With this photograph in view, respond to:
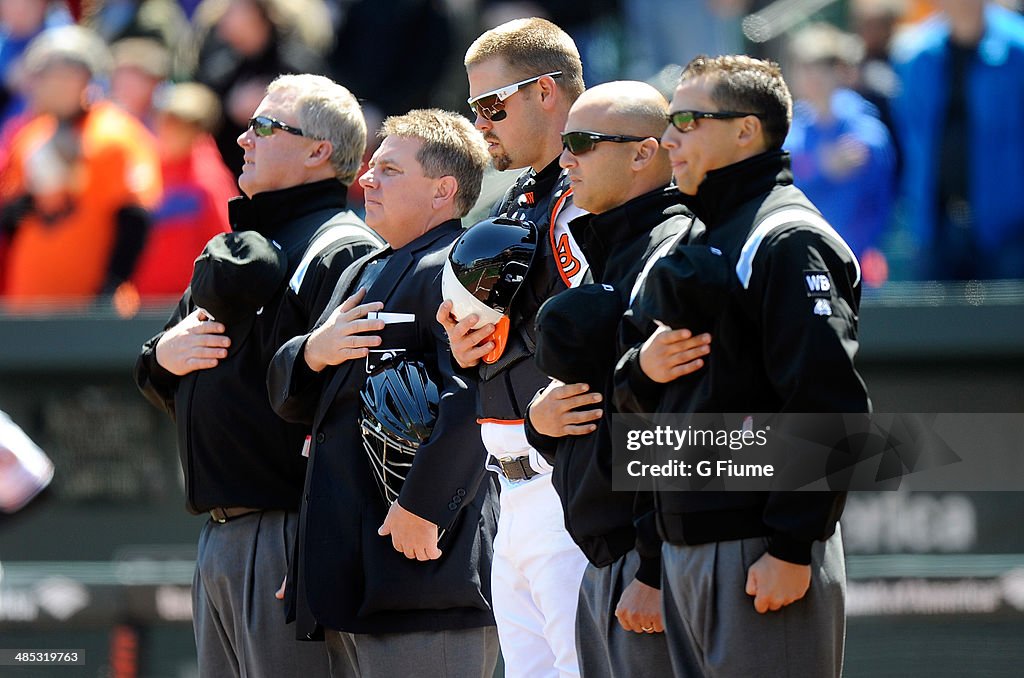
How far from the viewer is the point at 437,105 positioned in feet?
29.6

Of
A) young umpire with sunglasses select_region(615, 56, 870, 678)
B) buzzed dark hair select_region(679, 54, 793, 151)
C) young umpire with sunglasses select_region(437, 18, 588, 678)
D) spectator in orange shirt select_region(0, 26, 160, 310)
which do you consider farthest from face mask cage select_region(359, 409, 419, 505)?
spectator in orange shirt select_region(0, 26, 160, 310)

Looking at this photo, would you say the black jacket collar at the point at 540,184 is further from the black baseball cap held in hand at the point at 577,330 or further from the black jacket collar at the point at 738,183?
the black jacket collar at the point at 738,183

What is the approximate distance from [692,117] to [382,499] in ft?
4.96

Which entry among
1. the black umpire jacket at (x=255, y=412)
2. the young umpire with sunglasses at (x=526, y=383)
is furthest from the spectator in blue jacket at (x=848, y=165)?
the black umpire jacket at (x=255, y=412)

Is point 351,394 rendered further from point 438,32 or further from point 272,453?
point 438,32

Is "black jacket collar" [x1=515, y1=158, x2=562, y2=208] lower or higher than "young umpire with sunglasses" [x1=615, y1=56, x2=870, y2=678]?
higher

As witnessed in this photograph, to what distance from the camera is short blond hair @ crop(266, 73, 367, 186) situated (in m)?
5.14

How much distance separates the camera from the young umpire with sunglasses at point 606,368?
13.0 ft

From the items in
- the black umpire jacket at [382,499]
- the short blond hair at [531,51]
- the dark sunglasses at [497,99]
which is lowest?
the black umpire jacket at [382,499]

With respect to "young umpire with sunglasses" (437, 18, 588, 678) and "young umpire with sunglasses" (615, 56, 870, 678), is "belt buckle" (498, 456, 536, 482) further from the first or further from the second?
"young umpire with sunglasses" (615, 56, 870, 678)

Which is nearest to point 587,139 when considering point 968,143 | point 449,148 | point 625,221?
point 625,221

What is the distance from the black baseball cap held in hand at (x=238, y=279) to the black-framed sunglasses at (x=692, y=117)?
5.15 ft

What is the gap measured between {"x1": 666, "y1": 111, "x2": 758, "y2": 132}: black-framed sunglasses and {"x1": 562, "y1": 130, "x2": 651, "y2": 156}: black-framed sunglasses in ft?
0.99

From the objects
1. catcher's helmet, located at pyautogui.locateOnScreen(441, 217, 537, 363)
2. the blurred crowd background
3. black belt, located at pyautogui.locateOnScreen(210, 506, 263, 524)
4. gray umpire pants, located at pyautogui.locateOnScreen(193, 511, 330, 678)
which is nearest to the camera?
catcher's helmet, located at pyautogui.locateOnScreen(441, 217, 537, 363)
